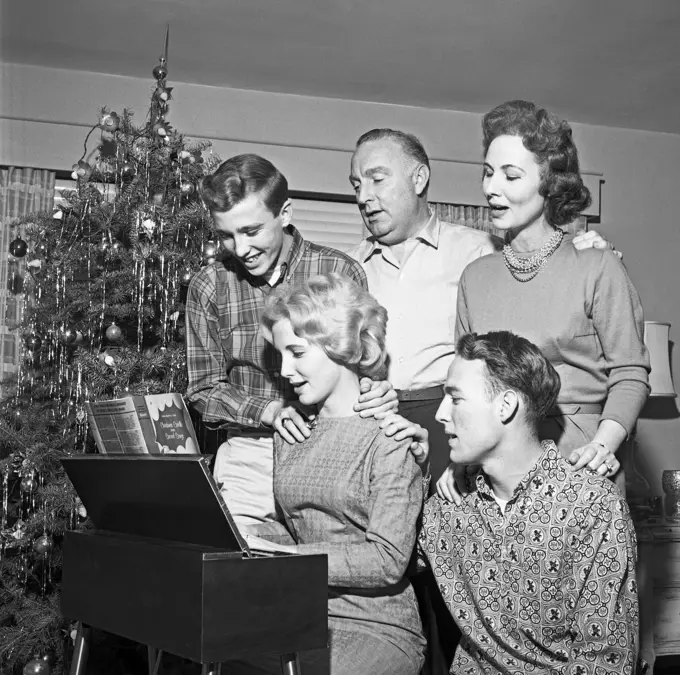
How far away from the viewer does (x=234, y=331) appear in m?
2.84

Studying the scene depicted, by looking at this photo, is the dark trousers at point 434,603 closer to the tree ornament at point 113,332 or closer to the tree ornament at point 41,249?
the tree ornament at point 113,332

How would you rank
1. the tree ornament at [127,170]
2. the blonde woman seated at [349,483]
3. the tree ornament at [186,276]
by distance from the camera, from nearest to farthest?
1. the blonde woman seated at [349,483]
2. the tree ornament at [186,276]
3. the tree ornament at [127,170]

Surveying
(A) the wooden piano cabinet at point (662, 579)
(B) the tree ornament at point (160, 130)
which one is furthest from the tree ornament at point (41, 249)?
(A) the wooden piano cabinet at point (662, 579)

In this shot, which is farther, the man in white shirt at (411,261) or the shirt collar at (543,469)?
the man in white shirt at (411,261)

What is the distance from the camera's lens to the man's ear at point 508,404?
219 cm

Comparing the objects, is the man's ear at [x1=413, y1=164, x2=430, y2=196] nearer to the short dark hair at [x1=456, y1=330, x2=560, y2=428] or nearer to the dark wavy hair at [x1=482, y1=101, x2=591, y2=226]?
the dark wavy hair at [x1=482, y1=101, x2=591, y2=226]

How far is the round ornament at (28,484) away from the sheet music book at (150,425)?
2217mm

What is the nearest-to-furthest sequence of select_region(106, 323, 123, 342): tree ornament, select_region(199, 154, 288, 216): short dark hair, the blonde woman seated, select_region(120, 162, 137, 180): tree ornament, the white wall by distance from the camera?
the blonde woman seated, select_region(199, 154, 288, 216): short dark hair, select_region(106, 323, 123, 342): tree ornament, select_region(120, 162, 137, 180): tree ornament, the white wall

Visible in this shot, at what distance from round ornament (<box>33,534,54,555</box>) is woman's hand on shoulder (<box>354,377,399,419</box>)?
2.24 m

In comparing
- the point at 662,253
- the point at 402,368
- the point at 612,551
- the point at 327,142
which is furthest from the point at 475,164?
the point at 612,551

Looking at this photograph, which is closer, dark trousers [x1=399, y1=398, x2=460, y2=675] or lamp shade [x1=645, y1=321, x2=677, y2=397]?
dark trousers [x1=399, y1=398, x2=460, y2=675]

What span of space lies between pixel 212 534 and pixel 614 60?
4057 millimetres

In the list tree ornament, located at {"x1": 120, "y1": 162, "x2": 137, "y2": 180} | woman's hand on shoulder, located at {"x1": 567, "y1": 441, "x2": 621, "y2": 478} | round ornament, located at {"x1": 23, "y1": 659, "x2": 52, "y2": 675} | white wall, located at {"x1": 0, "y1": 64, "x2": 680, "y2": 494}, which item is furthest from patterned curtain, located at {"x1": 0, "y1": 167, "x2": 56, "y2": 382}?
woman's hand on shoulder, located at {"x1": 567, "y1": 441, "x2": 621, "y2": 478}

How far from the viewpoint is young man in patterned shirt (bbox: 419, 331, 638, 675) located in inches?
80.8
